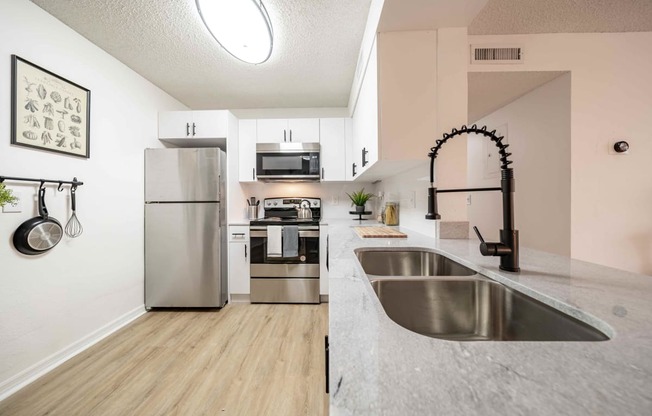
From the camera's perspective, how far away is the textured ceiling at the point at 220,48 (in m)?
1.61

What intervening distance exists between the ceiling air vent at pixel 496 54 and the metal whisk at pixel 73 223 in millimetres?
2953

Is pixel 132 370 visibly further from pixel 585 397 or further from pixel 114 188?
pixel 585 397

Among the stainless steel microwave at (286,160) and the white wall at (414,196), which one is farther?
the stainless steel microwave at (286,160)

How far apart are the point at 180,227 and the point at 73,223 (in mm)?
790

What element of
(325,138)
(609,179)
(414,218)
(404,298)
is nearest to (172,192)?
(325,138)

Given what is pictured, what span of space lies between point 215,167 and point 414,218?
197cm

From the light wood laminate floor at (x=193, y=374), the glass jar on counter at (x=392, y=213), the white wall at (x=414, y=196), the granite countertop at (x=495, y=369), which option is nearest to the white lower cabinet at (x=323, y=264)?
the light wood laminate floor at (x=193, y=374)

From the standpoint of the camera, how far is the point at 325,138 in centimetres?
296

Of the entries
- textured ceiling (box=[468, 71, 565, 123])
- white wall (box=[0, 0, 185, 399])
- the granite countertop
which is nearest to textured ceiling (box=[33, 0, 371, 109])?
white wall (box=[0, 0, 185, 399])

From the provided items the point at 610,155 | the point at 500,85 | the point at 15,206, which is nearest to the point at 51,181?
the point at 15,206

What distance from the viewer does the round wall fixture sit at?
1.71m

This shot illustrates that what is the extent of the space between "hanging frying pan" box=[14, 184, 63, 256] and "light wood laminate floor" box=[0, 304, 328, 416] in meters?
0.82

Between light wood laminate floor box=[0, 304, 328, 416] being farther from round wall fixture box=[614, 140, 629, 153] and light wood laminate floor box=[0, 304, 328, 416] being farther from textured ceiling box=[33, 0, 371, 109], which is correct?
round wall fixture box=[614, 140, 629, 153]

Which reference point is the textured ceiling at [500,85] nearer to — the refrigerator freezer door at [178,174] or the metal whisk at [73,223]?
the refrigerator freezer door at [178,174]
